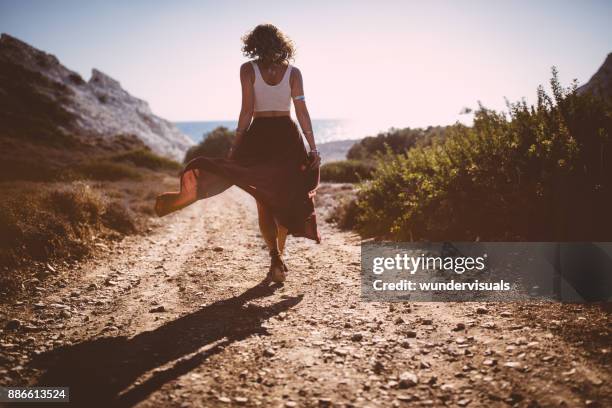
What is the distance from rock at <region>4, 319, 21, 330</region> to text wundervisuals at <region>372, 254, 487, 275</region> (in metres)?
3.96

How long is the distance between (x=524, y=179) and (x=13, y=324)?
5.92m

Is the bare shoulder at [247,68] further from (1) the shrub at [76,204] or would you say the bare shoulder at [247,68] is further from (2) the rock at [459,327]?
(1) the shrub at [76,204]

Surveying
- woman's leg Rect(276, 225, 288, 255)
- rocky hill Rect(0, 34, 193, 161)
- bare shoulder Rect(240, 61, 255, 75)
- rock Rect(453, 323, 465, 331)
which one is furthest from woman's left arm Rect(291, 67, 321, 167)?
rocky hill Rect(0, 34, 193, 161)

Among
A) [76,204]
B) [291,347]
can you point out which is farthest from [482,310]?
[76,204]

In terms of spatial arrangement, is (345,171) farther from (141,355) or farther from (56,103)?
(56,103)

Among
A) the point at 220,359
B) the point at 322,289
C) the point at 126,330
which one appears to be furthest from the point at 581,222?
the point at 126,330

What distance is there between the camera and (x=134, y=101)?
68.7 m

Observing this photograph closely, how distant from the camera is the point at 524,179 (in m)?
4.86

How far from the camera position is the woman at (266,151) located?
165 inches

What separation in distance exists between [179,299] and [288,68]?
9.60ft

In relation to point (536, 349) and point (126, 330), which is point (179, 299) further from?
→ point (536, 349)

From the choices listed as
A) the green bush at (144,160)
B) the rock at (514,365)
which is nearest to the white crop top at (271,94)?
the rock at (514,365)

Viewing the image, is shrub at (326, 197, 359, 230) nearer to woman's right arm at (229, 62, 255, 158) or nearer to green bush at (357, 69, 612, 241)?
green bush at (357, 69, 612, 241)

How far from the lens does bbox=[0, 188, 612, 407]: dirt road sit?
2301 millimetres
